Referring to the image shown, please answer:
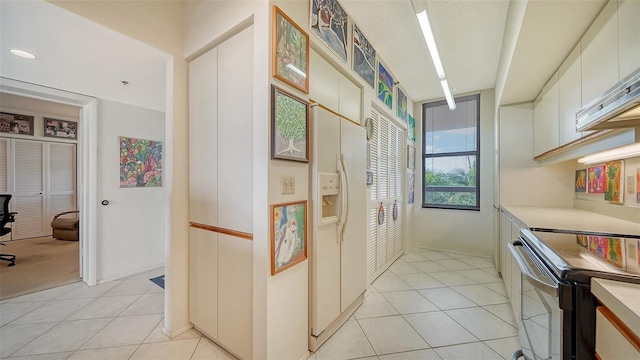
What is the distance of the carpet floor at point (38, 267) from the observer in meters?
2.72

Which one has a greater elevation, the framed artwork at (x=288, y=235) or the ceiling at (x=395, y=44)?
the ceiling at (x=395, y=44)

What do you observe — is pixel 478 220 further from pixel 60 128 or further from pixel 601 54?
pixel 60 128

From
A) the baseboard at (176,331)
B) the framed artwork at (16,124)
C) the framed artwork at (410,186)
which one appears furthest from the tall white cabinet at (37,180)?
the framed artwork at (410,186)

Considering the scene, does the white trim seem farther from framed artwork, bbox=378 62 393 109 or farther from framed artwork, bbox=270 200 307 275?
framed artwork, bbox=378 62 393 109

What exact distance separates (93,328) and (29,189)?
5228 mm

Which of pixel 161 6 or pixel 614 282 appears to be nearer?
pixel 614 282

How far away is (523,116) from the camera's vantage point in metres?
2.91

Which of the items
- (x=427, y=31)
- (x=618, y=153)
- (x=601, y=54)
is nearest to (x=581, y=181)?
(x=618, y=153)

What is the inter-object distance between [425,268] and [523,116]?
2438mm

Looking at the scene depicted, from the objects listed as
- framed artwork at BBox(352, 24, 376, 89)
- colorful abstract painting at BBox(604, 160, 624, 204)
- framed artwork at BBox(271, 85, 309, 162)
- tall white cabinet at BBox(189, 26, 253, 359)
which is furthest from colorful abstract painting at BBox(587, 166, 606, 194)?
tall white cabinet at BBox(189, 26, 253, 359)

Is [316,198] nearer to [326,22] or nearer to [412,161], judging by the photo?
[326,22]

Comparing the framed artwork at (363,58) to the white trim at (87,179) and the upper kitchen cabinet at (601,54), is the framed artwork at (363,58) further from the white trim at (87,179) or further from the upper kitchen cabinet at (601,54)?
the white trim at (87,179)

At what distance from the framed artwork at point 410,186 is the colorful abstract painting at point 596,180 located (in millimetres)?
2195

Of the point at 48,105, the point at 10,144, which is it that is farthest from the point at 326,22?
the point at 10,144
